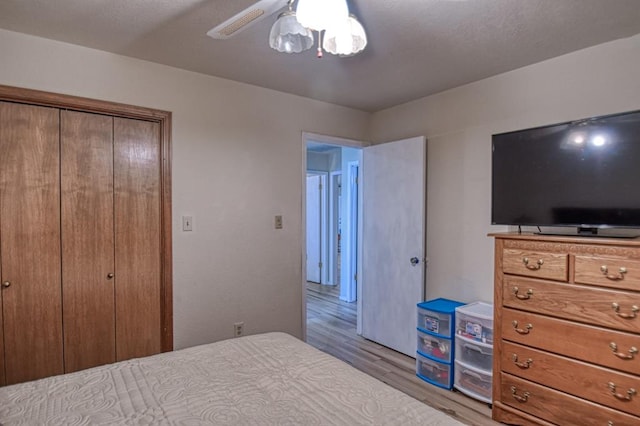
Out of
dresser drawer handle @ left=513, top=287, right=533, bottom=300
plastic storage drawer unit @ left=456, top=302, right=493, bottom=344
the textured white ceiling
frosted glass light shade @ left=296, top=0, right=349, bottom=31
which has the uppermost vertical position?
the textured white ceiling

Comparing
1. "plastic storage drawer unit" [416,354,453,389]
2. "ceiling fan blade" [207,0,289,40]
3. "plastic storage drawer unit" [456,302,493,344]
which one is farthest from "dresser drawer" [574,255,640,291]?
"ceiling fan blade" [207,0,289,40]

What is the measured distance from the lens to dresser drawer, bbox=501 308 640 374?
1.84 m

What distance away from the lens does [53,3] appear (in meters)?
1.88

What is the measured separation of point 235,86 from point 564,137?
2367 millimetres

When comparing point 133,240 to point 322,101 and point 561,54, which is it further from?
point 561,54

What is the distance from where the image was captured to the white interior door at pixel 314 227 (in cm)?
662

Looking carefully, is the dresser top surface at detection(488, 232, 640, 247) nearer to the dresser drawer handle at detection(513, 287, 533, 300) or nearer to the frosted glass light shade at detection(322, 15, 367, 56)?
the dresser drawer handle at detection(513, 287, 533, 300)

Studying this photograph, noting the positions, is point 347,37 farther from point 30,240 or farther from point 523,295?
point 30,240

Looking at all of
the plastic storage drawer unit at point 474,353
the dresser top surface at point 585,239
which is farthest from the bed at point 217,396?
the plastic storage drawer unit at point 474,353

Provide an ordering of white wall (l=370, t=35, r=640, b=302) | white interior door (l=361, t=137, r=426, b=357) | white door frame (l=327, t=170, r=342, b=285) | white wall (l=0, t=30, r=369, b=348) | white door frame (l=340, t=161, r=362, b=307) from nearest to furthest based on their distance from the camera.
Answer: white wall (l=370, t=35, r=640, b=302) < white wall (l=0, t=30, r=369, b=348) < white interior door (l=361, t=137, r=426, b=357) < white door frame (l=340, t=161, r=362, b=307) < white door frame (l=327, t=170, r=342, b=285)

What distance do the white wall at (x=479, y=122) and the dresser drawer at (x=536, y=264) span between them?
0.59 metres

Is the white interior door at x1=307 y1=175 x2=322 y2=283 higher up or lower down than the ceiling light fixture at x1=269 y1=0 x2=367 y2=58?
lower down

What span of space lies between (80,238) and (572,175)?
10.1 feet

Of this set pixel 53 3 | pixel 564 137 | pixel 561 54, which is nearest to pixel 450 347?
pixel 564 137
